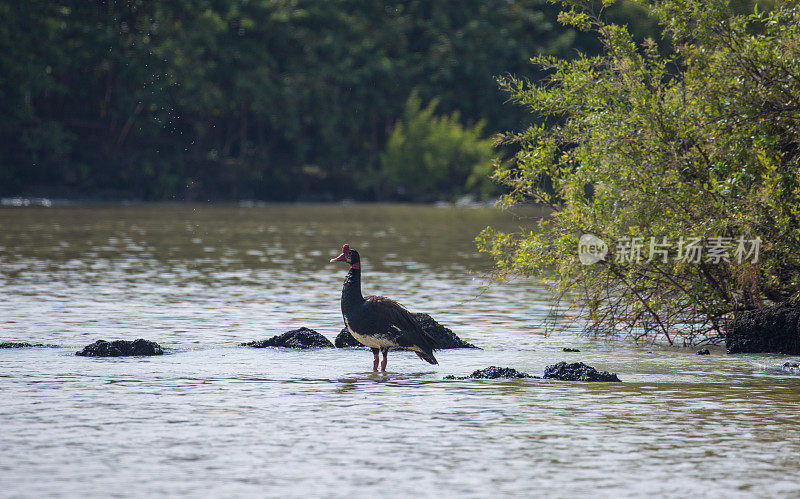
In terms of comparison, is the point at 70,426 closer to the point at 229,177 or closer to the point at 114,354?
the point at 114,354

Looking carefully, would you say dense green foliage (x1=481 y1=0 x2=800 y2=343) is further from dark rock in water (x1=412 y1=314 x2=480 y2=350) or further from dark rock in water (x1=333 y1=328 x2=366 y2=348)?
dark rock in water (x1=333 y1=328 x2=366 y2=348)

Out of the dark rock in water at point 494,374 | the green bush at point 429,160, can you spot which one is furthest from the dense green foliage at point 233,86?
the dark rock in water at point 494,374

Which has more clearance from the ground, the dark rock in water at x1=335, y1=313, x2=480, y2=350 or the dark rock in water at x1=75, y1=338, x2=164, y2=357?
the dark rock in water at x1=335, y1=313, x2=480, y2=350

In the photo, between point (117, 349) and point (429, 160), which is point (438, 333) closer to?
point (117, 349)

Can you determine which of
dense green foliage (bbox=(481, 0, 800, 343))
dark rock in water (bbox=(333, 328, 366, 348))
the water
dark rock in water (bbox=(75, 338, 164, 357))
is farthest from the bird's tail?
dark rock in water (bbox=(75, 338, 164, 357))

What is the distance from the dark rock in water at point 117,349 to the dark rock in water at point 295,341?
1.48 meters

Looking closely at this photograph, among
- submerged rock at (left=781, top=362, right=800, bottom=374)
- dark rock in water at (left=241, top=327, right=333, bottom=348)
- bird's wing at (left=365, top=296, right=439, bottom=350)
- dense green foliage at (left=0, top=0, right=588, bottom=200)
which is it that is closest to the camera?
bird's wing at (left=365, top=296, right=439, bottom=350)

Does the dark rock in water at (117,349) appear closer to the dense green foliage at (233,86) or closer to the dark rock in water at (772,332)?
the dark rock in water at (772,332)

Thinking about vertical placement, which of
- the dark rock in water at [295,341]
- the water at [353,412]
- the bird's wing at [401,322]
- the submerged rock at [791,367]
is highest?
the bird's wing at [401,322]

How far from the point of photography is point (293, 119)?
82688 mm

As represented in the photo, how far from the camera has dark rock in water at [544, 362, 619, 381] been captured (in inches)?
534

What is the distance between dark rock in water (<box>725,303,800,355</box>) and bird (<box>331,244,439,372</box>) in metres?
4.26

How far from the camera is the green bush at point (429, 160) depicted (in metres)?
86.5

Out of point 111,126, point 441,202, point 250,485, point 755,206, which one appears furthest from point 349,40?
point 250,485
